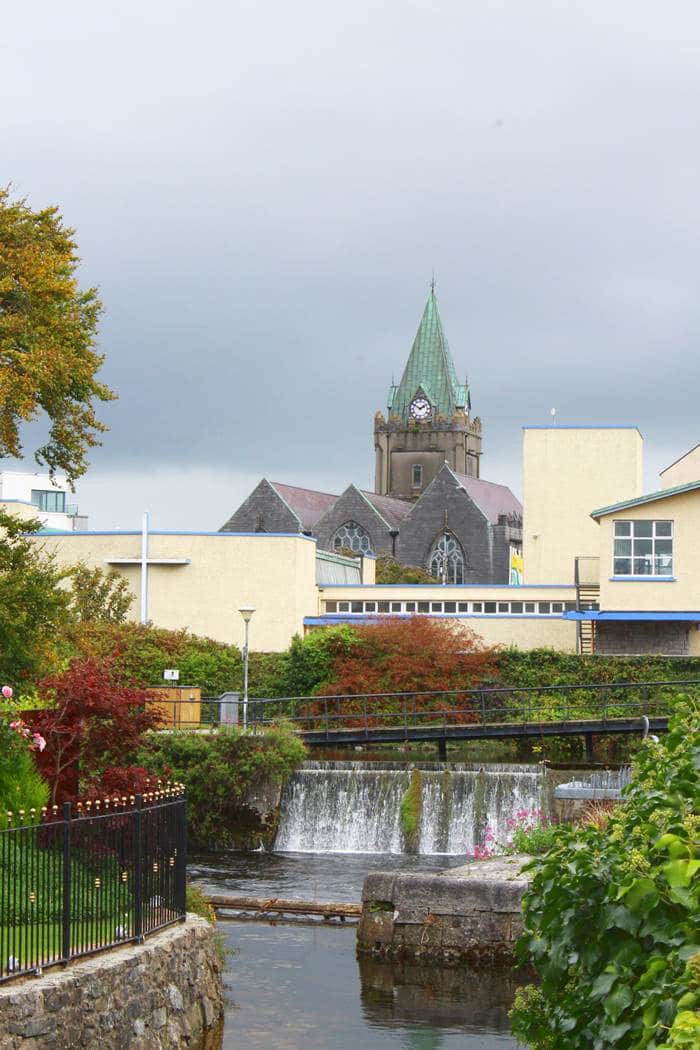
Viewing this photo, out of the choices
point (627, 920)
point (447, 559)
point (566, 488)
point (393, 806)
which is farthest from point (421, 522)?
point (627, 920)

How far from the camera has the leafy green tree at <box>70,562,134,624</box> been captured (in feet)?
170

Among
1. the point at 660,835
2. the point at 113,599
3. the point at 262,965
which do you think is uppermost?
the point at 113,599

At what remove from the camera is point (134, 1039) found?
13.0 m

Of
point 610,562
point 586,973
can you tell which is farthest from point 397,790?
point 586,973

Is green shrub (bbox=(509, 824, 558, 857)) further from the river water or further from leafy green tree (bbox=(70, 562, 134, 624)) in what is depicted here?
leafy green tree (bbox=(70, 562, 134, 624))

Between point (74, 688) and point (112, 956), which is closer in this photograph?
point (112, 956)

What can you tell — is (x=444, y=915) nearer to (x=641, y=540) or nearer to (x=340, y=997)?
(x=340, y=997)

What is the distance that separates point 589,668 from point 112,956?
120 feet

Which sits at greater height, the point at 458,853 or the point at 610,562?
the point at 610,562

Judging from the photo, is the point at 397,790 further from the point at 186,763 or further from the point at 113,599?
the point at 113,599

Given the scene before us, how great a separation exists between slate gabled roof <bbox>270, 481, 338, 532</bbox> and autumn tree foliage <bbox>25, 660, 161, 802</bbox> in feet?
315

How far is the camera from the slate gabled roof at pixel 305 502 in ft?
388

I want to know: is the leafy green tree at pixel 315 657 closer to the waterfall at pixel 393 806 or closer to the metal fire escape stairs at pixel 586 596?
the metal fire escape stairs at pixel 586 596

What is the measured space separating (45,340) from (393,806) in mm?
12511
